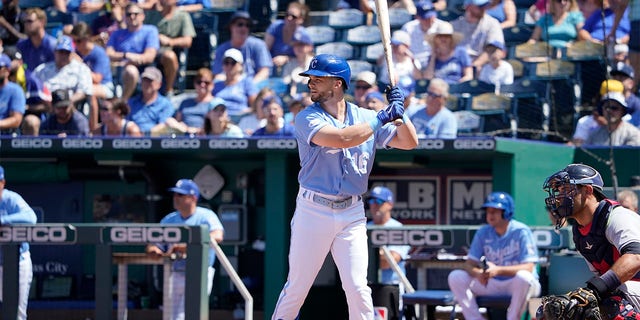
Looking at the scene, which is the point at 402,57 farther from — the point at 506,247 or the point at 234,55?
the point at 506,247

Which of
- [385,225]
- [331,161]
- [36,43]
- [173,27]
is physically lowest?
[385,225]

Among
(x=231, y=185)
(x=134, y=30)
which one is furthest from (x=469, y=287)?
(x=134, y=30)

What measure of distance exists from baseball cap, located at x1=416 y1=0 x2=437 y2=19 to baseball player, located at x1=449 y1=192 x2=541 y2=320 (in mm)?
3831

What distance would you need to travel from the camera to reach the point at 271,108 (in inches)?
415

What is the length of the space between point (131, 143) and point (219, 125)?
2.57ft

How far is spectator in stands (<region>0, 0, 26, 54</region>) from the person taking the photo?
44.3 ft

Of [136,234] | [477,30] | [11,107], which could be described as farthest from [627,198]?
[11,107]

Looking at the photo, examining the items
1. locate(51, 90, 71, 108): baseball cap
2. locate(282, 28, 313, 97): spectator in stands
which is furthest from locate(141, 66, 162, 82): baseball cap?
locate(282, 28, 313, 97): spectator in stands

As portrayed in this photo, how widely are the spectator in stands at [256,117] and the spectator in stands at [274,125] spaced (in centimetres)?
40

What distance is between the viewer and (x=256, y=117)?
11.5m

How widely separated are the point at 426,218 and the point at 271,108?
1653 mm

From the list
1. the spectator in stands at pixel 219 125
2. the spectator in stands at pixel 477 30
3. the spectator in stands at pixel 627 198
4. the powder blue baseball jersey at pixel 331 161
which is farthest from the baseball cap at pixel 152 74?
the powder blue baseball jersey at pixel 331 161

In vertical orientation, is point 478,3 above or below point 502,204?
above

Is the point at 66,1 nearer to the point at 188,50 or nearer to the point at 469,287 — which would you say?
the point at 188,50
